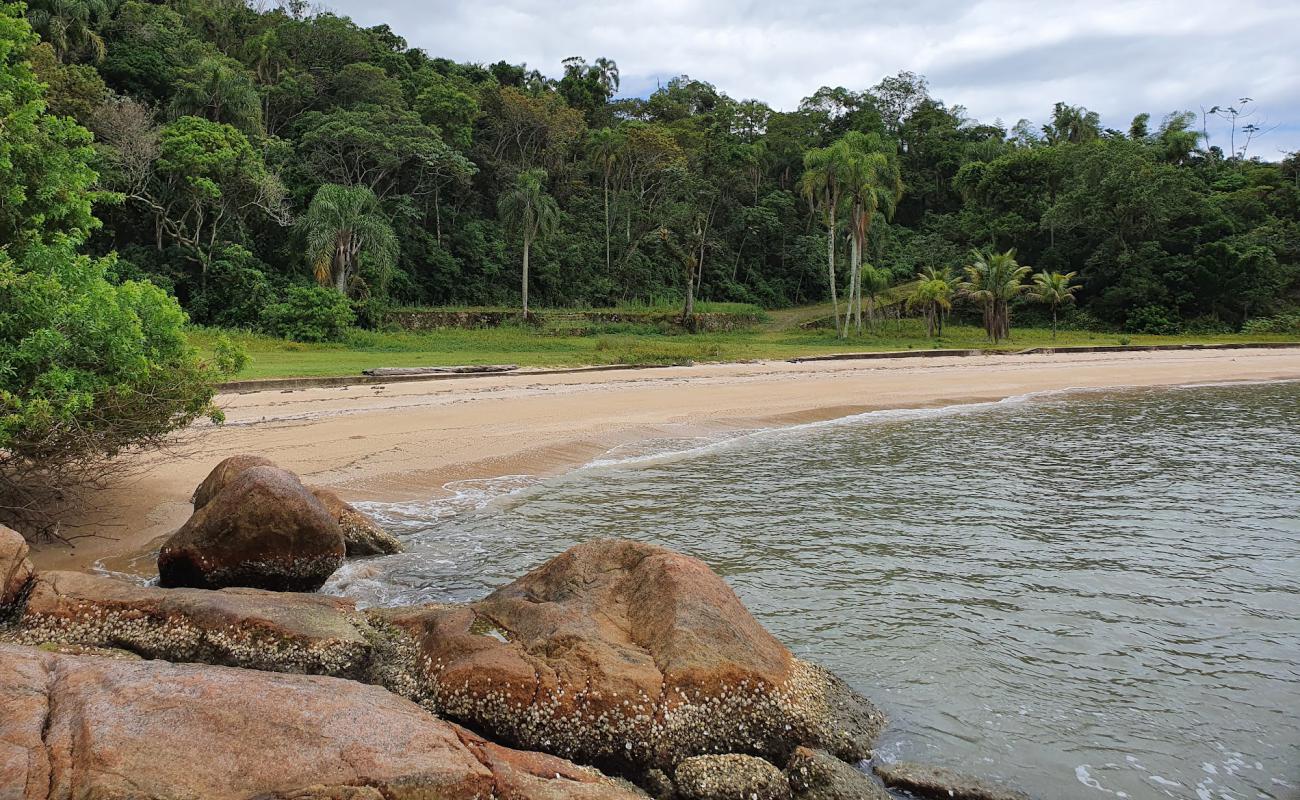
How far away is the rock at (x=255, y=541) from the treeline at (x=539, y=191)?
91.1ft

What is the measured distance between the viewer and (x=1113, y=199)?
2083 inches

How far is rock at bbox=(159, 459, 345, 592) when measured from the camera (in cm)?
684

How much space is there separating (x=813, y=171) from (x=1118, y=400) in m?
24.7

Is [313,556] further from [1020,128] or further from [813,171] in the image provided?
[1020,128]

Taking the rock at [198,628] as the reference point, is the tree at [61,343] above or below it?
above

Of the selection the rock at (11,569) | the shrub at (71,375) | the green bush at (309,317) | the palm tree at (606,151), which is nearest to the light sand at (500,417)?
the shrub at (71,375)

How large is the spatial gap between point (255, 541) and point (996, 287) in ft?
141

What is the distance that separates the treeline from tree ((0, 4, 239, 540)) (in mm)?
24627

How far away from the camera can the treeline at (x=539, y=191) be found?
37.1m

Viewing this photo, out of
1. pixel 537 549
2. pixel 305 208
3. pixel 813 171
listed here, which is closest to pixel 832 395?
pixel 537 549

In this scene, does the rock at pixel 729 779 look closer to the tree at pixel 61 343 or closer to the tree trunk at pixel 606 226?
the tree at pixel 61 343

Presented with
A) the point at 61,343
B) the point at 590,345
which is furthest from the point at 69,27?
the point at 61,343

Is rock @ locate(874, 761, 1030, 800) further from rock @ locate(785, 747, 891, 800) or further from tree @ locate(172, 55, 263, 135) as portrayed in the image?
tree @ locate(172, 55, 263, 135)

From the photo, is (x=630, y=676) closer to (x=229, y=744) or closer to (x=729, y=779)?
(x=729, y=779)
